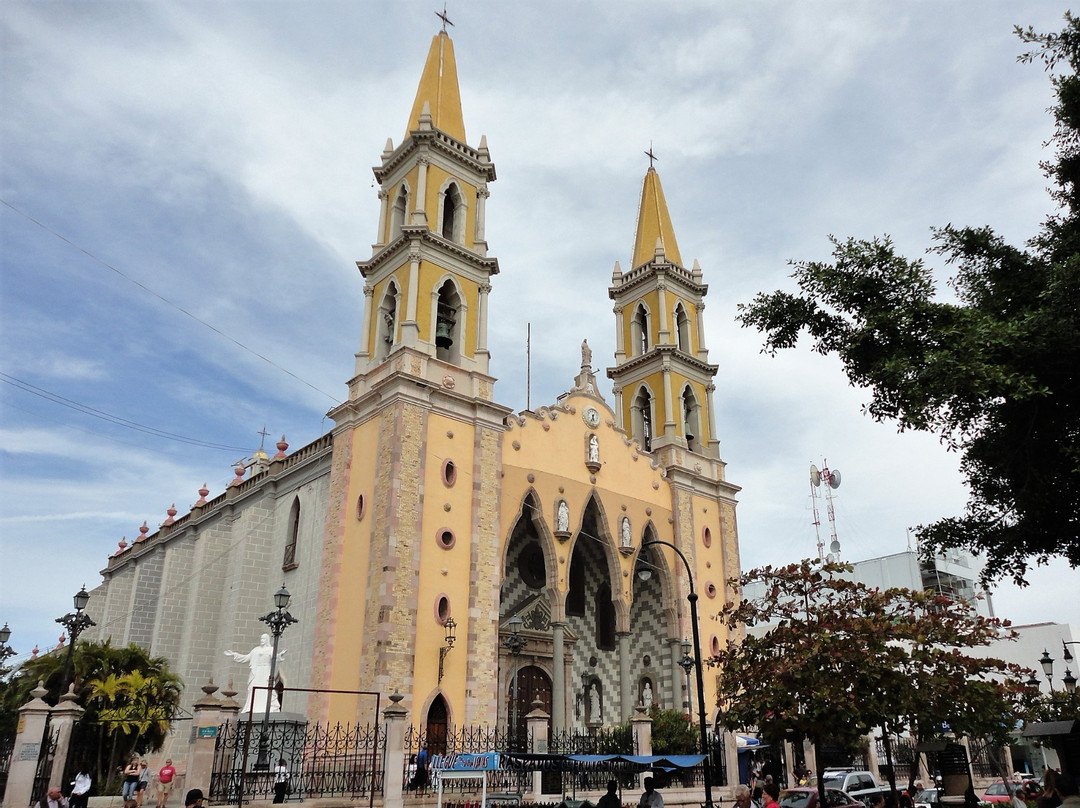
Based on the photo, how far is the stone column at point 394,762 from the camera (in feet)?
52.1

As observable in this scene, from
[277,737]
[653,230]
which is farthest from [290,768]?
[653,230]

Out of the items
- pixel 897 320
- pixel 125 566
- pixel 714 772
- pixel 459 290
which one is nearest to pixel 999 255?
pixel 897 320

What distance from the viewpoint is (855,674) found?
51.2 ft

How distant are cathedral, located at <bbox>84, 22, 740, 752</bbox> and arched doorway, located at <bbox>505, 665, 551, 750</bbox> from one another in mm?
97

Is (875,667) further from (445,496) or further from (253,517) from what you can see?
(253,517)

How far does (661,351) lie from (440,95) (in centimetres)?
1312

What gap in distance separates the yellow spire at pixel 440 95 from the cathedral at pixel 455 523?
0.12m

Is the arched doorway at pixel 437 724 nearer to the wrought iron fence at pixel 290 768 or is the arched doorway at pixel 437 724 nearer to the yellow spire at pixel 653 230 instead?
the wrought iron fence at pixel 290 768

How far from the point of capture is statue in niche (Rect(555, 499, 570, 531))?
2859cm

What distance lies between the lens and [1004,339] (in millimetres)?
10883

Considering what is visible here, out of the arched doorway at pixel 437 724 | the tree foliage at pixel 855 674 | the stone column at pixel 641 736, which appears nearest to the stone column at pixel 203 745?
the arched doorway at pixel 437 724

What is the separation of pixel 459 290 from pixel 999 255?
18767mm

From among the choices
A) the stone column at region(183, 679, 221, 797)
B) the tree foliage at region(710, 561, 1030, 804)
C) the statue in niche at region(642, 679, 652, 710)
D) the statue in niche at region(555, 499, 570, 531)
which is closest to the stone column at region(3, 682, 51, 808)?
the stone column at region(183, 679, 221, 797)

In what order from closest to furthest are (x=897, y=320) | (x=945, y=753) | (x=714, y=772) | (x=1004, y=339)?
(x=1004, y=339) < (x=897, y=320) < (x=945, y=753) < (x=714, y=772)
